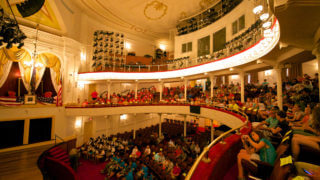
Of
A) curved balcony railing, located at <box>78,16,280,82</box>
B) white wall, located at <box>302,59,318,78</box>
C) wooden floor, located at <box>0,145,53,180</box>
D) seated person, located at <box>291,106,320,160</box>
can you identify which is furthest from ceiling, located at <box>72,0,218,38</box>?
seated person, located at <box>291,106,320,160</box>

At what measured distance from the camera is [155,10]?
1623 cm

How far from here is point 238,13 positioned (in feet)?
39.3

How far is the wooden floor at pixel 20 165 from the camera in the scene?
17.5 feet

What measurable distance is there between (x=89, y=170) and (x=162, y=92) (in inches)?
440

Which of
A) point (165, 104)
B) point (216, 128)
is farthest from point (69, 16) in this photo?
point (216, 128)

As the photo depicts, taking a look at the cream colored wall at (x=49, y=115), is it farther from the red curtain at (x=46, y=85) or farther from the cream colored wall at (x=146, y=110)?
the red curtain at (x=46, y=85)

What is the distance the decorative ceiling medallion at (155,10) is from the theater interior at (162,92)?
132mm

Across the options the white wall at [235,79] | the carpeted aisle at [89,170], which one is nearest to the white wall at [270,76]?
the white wall at [235,79]

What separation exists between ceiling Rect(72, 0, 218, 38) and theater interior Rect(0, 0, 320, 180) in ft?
0.44

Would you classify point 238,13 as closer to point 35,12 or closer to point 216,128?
point 216,128

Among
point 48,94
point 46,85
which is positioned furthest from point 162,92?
point 46,85

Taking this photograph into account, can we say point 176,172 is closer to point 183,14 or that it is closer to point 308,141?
point 308,141

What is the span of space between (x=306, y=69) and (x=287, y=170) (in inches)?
575

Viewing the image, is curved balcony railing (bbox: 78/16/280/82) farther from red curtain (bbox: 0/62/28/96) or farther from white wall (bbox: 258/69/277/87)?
white wall (bbox: 258/69/277/87)
